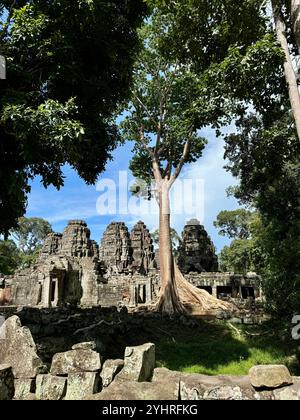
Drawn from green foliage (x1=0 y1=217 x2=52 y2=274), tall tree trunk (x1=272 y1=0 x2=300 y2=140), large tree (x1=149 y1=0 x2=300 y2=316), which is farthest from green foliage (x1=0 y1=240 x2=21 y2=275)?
tall tree trunk (x1=272 y1=0 x2=300 y2=140)

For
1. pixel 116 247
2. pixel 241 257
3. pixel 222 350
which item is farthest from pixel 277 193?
pixel 241 257

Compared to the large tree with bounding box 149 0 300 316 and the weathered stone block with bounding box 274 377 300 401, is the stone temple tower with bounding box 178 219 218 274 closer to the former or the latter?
the large tree with bounding box 149 0 300 316

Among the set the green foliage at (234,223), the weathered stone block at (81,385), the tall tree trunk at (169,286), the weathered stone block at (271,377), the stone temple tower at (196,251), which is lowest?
the weathered stone block at (81,385)

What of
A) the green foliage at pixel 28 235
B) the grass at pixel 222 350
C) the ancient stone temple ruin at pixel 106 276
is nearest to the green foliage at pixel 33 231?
the green foliage at pixel 28 235

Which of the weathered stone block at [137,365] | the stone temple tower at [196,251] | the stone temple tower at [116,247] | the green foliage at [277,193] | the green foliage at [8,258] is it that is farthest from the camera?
the green foliage at [8,258]

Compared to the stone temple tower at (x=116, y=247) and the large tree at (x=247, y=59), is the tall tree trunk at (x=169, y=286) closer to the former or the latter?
the large tree at (x=247, y=59)

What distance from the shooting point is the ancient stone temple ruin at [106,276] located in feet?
82.8

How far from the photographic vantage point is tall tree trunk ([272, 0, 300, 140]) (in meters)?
7.58

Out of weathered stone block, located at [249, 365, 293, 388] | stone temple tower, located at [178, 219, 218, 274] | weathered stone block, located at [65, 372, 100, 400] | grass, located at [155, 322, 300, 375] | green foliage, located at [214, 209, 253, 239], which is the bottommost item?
grass, located at [155, 322, 300, 375]

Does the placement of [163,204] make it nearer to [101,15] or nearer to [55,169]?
[55,169]

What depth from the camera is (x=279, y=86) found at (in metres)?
9.55

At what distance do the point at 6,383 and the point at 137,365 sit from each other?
1.70 meters

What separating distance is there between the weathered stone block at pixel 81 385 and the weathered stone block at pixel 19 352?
670 mm

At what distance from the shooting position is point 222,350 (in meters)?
9.88
